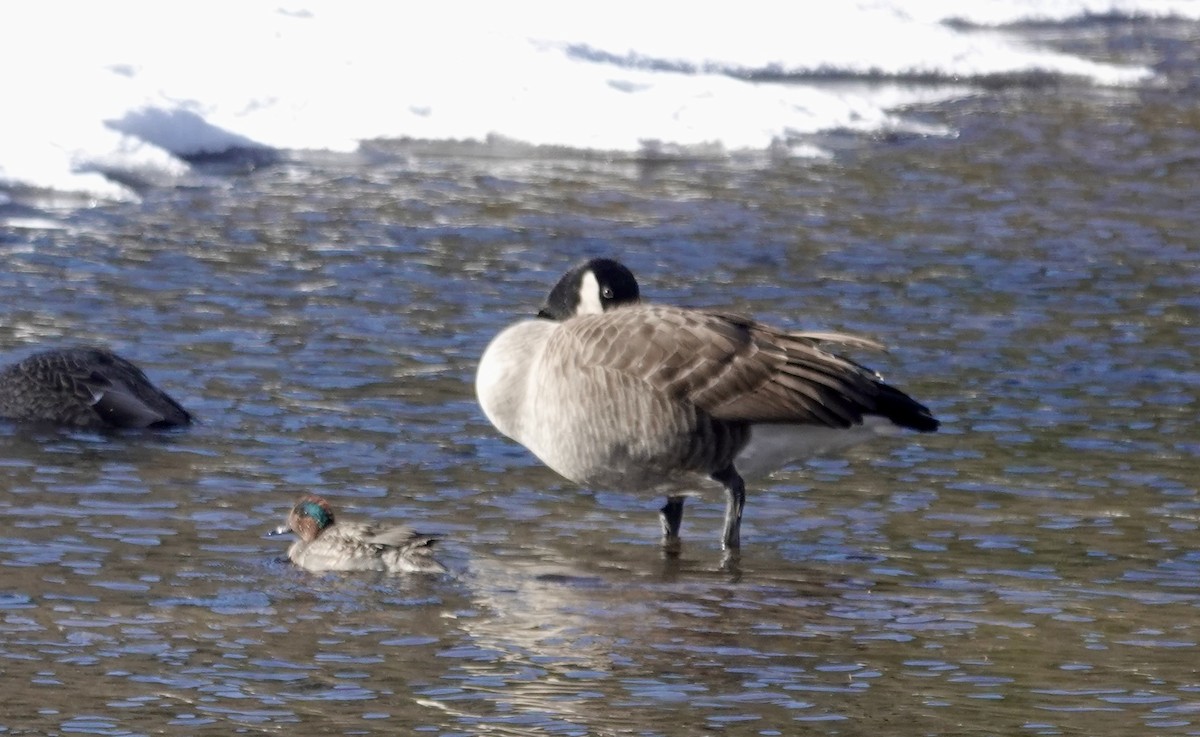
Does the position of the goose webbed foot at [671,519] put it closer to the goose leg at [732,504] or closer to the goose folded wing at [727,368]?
the goose leg at [732,504]

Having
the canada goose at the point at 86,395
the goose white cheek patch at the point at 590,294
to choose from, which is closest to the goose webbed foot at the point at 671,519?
the goose white cheek patch at the point at 590,294

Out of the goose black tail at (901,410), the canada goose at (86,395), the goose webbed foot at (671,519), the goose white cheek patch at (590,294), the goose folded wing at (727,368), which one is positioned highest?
the goose white cheek patch at (590,294)

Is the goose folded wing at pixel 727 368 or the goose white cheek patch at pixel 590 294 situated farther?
the goose white cheek patch at pixel 590 294

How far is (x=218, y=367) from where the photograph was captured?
11234mm

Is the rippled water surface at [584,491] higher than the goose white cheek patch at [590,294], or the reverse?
the goose white cheek patch at [590,294]

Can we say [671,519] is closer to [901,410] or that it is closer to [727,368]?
[727,368]

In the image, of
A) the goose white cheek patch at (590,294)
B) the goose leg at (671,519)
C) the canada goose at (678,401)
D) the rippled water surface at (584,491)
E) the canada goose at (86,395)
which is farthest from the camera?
the canada goose at (86,395)

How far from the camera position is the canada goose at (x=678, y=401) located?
8.48 metres

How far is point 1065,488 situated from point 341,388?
3.75 meters

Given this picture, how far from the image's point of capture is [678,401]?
8.51 m

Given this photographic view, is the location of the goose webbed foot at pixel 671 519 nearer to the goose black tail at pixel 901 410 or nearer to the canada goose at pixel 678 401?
the canada goose at pixel 678 401

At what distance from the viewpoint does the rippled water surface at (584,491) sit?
659 cm

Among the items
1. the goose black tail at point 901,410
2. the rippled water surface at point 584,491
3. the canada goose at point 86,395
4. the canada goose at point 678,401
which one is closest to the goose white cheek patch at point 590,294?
the canada goose at point 678,401

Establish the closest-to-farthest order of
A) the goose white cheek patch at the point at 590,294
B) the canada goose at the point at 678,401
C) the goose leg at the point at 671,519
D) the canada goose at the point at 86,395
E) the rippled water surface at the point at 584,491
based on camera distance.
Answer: the rippled water surface at the point at 584,491 → the canada goose at the point at 678,401 → the goose leg at the point at 671,519 → the goose white cheek patch at the point at 590,294 → the canada goose at the point at 86,395
